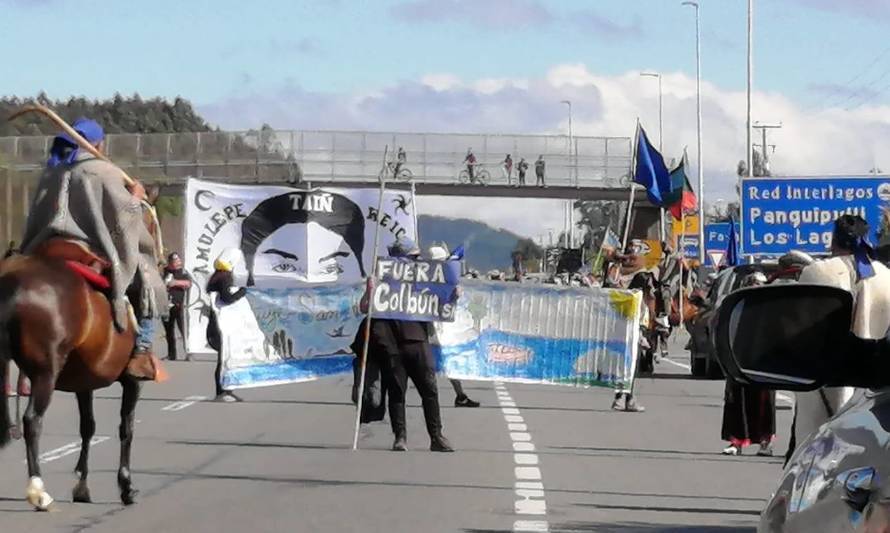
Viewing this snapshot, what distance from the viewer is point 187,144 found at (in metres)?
74.1

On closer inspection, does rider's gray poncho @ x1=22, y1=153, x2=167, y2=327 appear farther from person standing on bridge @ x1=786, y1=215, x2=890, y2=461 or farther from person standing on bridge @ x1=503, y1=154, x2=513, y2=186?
person standing on bridge @ x1=503, y1=154, x2=513, y2=186

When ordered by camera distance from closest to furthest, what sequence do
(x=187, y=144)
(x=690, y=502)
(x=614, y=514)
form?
(x=614, y=514), (x=690, y=502), (x=187, y=144)

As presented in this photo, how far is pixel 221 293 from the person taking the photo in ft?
73.3

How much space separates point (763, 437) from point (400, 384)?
3268 mm

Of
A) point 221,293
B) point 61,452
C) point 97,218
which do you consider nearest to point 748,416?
point 61,452

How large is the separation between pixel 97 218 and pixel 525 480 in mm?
4135

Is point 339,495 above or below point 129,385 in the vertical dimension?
below

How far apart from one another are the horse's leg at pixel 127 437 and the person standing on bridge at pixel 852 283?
421cm

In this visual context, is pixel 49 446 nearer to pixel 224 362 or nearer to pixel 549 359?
pixel 224 362

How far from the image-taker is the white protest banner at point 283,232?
84.2 ft

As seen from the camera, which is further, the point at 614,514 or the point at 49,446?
the point at 49,446

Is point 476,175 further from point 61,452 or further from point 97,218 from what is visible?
point 97,218

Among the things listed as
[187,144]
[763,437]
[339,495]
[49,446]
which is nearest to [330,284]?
[49,446]

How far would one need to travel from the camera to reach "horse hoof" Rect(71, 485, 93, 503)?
40.1 feet
